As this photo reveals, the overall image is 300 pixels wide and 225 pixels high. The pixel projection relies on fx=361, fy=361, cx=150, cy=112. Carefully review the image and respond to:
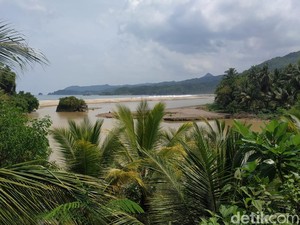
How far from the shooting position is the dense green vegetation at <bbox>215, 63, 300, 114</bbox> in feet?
148

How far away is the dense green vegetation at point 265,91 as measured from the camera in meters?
45.2

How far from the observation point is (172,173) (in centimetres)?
410

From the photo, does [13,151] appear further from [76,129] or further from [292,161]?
[292,161]

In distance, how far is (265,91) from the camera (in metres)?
50.3

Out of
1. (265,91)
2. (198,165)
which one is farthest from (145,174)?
(265,91)

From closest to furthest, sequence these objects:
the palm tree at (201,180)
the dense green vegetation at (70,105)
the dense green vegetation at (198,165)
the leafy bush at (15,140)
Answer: the dense green vegetation at (198,165)
the palm tree at (201,180)
the leafy bush at (15,140)
the dense green vegetation at (70,105)

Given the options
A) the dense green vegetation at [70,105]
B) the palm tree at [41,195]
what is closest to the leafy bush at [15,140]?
the palm tree at [41,195]

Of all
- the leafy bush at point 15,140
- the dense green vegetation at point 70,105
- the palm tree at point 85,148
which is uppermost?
the leafy bush at point 15,140

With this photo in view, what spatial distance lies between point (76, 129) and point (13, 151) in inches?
113

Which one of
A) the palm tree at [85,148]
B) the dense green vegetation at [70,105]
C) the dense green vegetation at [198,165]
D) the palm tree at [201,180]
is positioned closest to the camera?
the dense green vegetation at [198,165]

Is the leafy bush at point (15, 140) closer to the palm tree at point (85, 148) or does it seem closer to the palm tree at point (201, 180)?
the palm tree at point (85, 148)

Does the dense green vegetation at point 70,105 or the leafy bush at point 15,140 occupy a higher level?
the leafy bush at point 15,140

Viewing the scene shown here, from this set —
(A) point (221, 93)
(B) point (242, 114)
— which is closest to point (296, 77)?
(B) point (242, 114)

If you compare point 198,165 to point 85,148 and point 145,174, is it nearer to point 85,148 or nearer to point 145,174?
point 85,148
